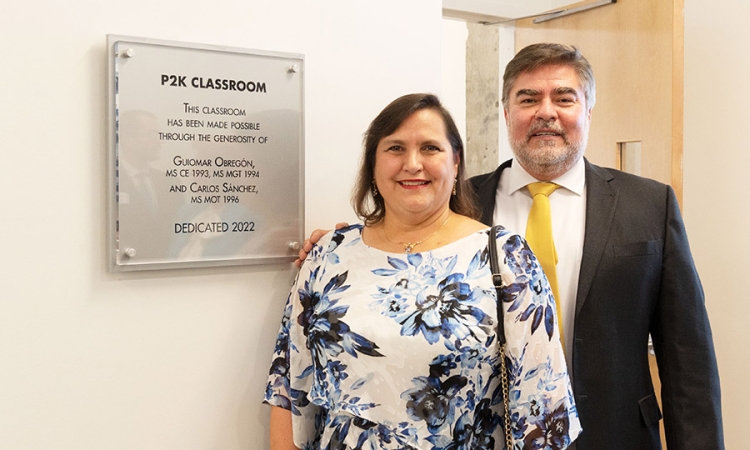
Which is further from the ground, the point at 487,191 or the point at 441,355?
the point at 487,191

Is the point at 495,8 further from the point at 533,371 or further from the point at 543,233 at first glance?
the point at 533,371

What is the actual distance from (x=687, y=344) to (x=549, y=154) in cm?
53

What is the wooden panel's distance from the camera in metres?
2.46

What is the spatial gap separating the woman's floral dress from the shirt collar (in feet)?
1.10

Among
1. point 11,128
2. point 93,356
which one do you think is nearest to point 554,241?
point 93,356

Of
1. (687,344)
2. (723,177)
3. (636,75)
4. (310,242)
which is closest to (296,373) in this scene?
(310,242)

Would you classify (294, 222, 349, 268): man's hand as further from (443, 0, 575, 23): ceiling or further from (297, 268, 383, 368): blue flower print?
(443, 0, 575, 23): ceiling

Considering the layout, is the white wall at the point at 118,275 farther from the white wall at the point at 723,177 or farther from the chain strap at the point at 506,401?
the white wall at the point at 723,177

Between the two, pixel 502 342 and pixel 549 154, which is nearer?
pixel 502 342

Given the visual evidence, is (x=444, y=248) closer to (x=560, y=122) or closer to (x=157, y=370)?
(x=560, y=122)

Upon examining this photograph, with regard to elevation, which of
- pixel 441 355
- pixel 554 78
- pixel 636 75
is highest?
pixel 636 75

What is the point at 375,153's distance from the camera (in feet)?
5.27

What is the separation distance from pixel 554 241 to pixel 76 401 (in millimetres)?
1099

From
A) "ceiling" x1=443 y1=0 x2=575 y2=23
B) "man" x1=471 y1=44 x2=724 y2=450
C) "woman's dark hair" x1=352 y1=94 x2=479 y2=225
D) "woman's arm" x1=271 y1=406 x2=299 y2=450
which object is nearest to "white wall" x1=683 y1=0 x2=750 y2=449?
"ceiling" x1=443 y1=0 x2=575 y2=23
